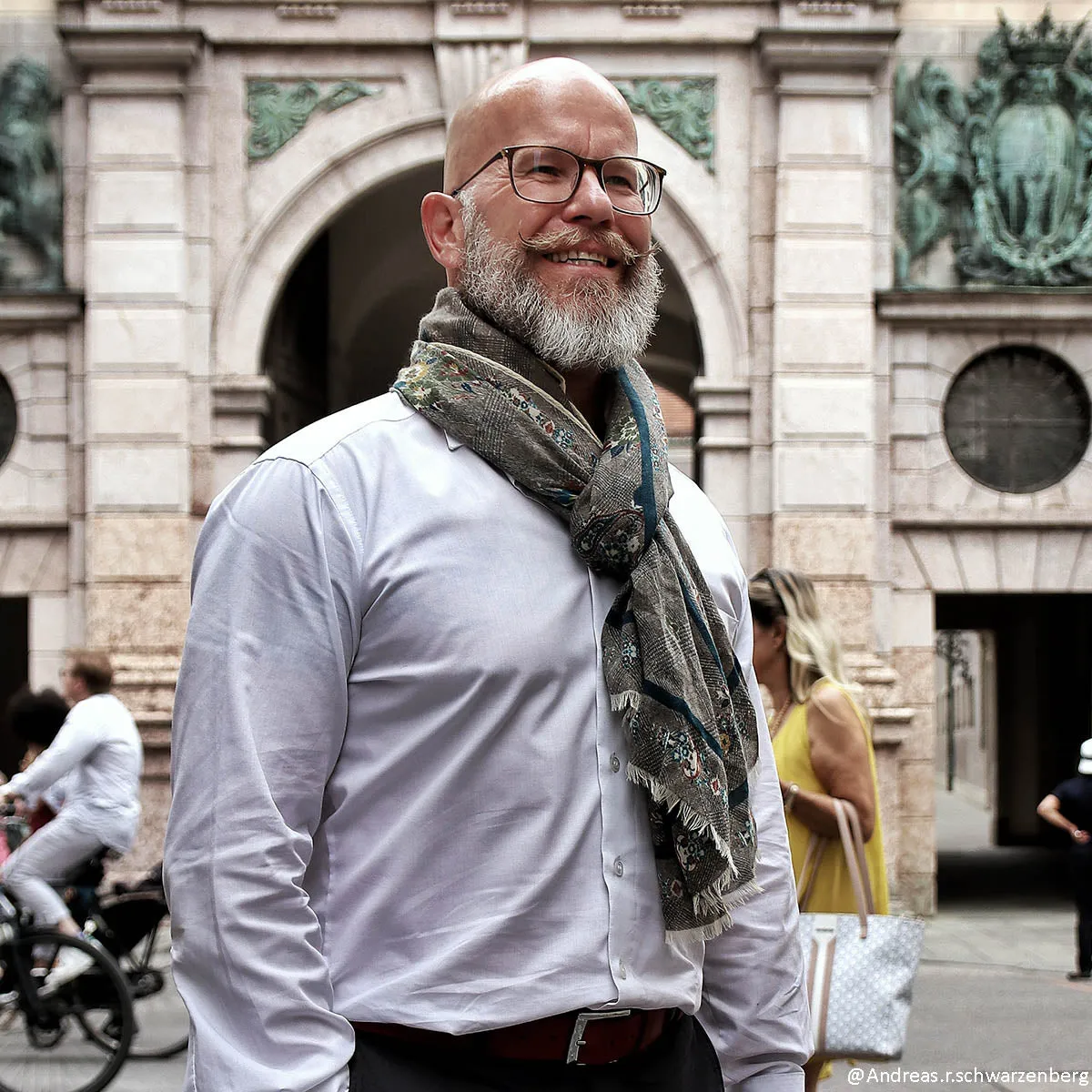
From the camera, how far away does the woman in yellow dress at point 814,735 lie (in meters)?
4.71

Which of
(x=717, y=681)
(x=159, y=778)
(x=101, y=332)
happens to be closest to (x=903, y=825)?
(x=159, y=778)

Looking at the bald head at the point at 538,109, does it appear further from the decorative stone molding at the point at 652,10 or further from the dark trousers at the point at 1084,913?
the decorative stone molding at the point at 652,10

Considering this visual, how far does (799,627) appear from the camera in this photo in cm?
500

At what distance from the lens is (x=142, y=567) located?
12539mm

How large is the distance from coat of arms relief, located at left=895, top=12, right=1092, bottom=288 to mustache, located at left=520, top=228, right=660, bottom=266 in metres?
A: 11.6

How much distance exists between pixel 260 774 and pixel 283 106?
478 inches

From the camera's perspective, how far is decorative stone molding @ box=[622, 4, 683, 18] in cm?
1307

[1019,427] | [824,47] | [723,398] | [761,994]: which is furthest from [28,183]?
[761,994]

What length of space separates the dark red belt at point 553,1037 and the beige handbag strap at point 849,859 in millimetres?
2654

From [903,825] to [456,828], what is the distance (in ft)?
38.6

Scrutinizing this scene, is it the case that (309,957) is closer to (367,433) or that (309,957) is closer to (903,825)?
(367,433)

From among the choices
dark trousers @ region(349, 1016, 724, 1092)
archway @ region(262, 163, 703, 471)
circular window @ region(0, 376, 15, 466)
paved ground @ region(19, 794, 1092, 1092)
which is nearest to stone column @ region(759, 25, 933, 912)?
paved ground @ region(19, 794, 1092, 1092)

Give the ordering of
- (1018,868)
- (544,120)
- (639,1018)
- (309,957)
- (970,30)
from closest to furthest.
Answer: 1. (309,957)
2. (639,1018)
3. (544,120)
4. (970,30)
5. (1018,868)

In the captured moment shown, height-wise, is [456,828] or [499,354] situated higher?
[499,354]
